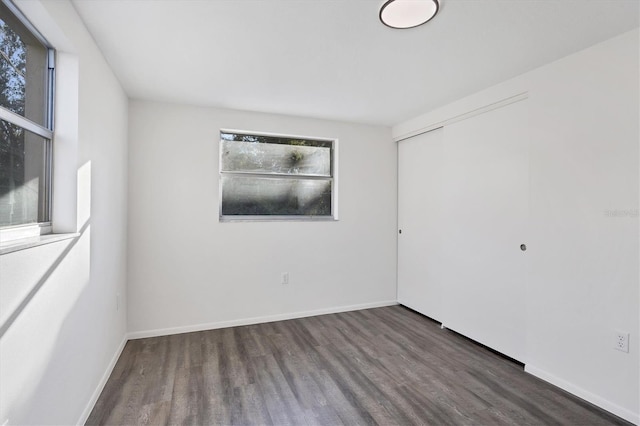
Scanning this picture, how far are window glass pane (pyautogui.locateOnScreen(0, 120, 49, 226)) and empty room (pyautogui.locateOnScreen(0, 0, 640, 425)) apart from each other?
0.04 feet

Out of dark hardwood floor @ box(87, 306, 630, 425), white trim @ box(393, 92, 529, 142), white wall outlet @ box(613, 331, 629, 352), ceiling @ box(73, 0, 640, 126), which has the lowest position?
dark hardwood floor @ box(87, 306, 630, 425)

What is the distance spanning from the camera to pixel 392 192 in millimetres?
4145

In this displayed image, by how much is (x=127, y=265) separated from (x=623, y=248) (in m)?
3.91

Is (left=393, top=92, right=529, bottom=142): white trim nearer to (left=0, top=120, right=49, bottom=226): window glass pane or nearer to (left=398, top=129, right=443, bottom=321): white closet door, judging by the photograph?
(left=398, top=129, right=443, bottom=321): white closet door

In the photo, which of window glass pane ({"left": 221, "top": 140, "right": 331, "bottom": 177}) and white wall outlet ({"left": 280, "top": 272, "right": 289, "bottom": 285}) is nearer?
window glass pane ({"left": 221, "top": 140, "right": 331, "bottom": 177})

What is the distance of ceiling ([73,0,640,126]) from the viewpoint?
5.56 ft

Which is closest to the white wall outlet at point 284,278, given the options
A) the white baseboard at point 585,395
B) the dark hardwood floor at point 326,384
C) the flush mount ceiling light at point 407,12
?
the dark hardwood floor at point 326,384

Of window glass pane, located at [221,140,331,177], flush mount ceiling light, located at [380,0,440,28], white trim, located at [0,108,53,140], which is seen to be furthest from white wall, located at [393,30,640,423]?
white trim, located at [0,108,53,140]

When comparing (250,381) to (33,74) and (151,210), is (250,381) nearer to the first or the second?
(151,210)

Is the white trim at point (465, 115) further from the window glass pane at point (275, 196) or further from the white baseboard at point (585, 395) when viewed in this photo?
the white baseboard at point (585, 395)

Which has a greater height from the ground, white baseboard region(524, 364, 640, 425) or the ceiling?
the ceiling

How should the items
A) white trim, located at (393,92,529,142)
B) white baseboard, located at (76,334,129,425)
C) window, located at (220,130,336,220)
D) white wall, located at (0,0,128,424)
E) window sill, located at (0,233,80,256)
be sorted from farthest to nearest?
window, located at (220,130,336,220) < white trim, located at (393,92,529,142) < white baseboard, located at (76,334,129,425) < white wall, located at (0,0,128,424) < window sill, located at (0,233,80,256)

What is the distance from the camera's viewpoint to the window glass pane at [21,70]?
1.21 m

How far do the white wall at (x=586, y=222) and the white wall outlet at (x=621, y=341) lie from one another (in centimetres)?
3
